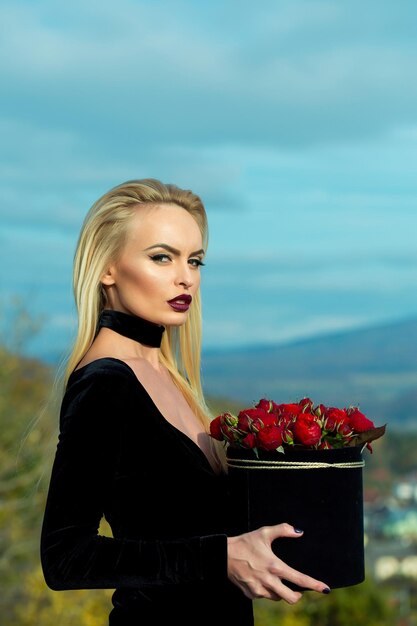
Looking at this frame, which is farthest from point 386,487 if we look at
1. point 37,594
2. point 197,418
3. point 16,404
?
point 197,418

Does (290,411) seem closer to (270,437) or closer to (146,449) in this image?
(270,437)

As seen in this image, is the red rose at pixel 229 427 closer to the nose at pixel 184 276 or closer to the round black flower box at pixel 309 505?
the round black flower box at pixel 309 505

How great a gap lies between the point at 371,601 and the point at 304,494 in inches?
1147

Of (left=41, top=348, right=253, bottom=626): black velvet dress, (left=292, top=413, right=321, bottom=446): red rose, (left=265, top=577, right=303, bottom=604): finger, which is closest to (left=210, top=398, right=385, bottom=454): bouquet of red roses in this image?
(left=292, top=413, right=321, bottom=446): red rose

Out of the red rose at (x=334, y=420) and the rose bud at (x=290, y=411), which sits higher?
the rose bud at (x=290, y=411)

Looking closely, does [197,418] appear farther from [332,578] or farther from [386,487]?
[386,487]

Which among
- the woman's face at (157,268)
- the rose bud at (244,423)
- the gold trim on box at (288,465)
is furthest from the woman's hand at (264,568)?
the woman's face at (157,268)

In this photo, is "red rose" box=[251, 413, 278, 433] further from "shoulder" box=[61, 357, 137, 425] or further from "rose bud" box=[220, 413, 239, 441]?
"shoulder" box=[61, 357, 137, 425]

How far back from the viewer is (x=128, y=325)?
2865 millimetres

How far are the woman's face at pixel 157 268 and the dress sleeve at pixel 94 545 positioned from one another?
0.40 meters

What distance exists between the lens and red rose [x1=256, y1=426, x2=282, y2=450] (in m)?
2.51

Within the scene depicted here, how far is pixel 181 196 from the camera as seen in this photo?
296 centimetres

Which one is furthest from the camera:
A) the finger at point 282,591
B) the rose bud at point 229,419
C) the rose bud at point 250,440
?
the rose bud at point 229,419

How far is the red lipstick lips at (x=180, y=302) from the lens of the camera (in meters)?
2.84
